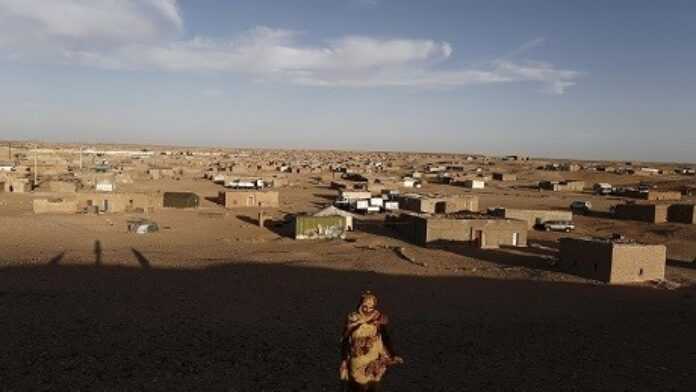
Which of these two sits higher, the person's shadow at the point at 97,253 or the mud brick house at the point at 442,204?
the mud brick house at the point at 442,204

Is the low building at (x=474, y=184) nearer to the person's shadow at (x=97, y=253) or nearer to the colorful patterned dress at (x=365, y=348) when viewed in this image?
the person's shadow at (x=97, y=253)

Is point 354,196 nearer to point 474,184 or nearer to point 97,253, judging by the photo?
point 474,184

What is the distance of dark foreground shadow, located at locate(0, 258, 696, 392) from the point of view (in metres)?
12.7

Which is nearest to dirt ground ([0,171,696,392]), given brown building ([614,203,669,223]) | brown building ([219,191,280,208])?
brown building ([614,203,669,223])

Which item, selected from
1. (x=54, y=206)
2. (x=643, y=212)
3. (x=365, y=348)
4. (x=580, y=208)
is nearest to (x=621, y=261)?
(x=365, y=348)

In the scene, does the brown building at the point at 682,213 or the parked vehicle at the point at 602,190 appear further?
the parked vehicle at the point at 602,190

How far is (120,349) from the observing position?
14.1m

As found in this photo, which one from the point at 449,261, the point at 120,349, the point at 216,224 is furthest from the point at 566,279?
the point at 216,224

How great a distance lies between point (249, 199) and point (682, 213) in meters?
31.3

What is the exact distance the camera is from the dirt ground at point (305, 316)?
1287cm

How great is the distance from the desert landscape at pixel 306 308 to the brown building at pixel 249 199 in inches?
374

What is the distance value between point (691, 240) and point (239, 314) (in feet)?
97.7

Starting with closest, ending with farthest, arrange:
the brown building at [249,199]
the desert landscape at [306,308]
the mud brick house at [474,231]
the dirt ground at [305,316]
Result: the dirt ground at [305,316] → the desert landscape at [306,308] → the mud brick house at [474,231] → the brown building at [249,199]

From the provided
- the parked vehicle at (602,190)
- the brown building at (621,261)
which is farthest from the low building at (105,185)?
the parked vehicle at (602,190)
